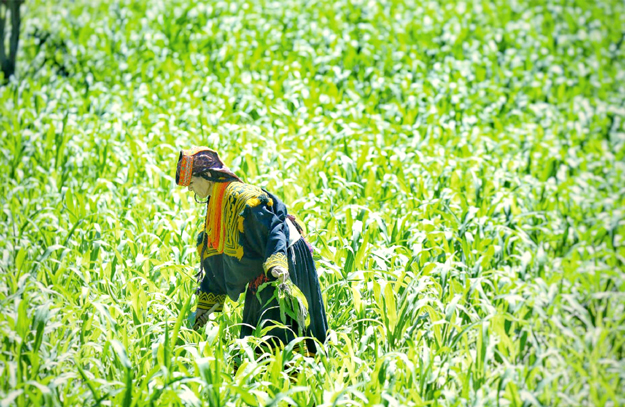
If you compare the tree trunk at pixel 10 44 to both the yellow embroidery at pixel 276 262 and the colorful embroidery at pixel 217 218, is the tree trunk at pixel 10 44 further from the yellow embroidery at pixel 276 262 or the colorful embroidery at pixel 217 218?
the yellow embroidery at pixel 276 262

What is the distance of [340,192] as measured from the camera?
5855 mm

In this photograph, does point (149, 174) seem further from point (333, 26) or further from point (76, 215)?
point (333, 26)

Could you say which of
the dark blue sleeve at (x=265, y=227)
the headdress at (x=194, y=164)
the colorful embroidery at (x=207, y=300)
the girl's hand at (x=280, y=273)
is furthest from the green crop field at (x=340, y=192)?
the headdress at (x=194, y=164)

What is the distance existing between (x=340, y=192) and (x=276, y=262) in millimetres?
2536

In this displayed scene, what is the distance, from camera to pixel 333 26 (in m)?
10.9

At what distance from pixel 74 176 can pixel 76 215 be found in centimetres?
136

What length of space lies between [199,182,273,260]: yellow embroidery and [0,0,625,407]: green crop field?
16.8 inches

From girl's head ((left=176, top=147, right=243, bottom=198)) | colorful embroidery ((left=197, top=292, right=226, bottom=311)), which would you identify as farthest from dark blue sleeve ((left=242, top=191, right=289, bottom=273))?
colorful embroidery ((left=197, top=292, right=226, bottom=311))

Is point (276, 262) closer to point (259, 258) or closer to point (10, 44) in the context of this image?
point (259, 258)

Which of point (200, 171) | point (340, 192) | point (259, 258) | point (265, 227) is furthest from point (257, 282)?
point (340, 192)

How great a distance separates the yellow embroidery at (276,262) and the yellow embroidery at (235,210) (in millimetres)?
250

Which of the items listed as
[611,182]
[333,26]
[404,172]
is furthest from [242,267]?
[333,26]

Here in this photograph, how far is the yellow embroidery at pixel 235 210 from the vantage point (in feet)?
11.8

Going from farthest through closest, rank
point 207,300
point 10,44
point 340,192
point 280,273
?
point 10,44, point 340,192, point 207,300, point 280,273
